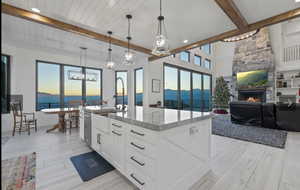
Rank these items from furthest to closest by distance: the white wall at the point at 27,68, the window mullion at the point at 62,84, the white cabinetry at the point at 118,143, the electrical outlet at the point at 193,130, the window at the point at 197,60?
the window at the point at 197,60, the window mullion at the point at 62,84, the white wall at the point at 27,68, the white cabinetry at the point at 118,143, the electrical outlet at the point at 193,130

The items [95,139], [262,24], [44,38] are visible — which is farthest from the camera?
[44,38]

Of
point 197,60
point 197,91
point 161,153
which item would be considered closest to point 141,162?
point 161,153

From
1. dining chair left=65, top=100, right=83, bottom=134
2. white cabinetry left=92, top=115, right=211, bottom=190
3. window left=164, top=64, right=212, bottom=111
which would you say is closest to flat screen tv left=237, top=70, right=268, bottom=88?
window left=164, top=64, right=212, bottom=111

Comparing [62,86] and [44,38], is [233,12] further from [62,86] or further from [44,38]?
[62,86]

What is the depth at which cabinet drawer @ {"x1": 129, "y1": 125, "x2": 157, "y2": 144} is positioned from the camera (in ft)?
4.61

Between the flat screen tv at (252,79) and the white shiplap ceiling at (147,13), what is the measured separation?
5.92m

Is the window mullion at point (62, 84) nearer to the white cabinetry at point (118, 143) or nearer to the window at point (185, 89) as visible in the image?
the window at point (185, 89)

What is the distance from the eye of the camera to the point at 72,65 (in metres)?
5.82

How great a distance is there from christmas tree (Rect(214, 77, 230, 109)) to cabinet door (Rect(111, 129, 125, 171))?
768 centimetres

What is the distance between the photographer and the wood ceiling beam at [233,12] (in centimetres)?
247

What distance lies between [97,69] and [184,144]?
6.11 m

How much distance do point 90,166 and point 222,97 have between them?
792 cm

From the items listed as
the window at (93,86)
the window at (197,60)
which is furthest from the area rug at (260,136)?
the window at (93,86)

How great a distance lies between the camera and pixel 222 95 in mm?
7965
